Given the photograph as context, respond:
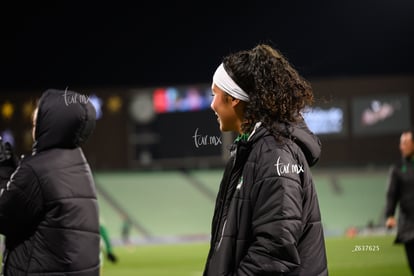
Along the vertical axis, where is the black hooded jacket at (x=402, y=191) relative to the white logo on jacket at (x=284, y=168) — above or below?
below

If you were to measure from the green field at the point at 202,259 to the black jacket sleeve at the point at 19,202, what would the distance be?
228cm

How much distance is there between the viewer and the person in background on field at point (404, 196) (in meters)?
4.88

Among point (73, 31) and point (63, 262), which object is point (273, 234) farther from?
point (73, 31)

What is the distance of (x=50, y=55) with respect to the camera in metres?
10.6

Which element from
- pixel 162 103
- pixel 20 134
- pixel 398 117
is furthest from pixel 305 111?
pixel 20 134

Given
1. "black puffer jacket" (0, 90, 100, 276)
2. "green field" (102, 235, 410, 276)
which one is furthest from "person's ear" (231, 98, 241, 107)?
"green field" (102, 235, 410, 276)

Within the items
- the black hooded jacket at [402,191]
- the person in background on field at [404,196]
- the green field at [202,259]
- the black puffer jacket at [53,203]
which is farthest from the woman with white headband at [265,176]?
the black hooded jacket at [402,191]

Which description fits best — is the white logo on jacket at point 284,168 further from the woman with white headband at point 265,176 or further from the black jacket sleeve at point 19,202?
the black jacket sleeve at point 19,202

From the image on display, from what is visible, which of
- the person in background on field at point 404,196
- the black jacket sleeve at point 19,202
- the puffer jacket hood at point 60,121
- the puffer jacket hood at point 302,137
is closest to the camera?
the puffer jacket hood at point 302,137

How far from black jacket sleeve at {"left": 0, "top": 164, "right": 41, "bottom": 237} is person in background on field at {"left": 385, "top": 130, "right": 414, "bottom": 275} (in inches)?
122

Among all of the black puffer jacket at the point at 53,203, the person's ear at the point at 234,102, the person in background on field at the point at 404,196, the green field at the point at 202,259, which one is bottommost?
the green field at the point at 202,259

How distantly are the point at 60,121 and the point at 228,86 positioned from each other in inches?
35.1

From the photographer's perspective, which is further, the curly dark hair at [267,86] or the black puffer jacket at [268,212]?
the curly dark hair at [267,86]

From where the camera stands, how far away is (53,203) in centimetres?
246
